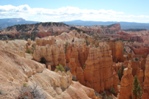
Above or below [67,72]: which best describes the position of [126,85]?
below

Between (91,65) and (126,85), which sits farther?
(91,65)

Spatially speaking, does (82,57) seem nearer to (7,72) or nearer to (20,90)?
(7,72)

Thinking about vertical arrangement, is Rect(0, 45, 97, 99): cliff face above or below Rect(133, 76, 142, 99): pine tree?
above

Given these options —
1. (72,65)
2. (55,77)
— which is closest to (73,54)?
(72,65)

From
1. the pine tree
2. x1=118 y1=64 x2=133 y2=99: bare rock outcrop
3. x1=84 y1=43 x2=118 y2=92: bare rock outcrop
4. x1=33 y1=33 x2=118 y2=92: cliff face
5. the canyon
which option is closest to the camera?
the canyon

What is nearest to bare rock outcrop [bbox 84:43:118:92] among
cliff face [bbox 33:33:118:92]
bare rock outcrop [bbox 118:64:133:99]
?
cliff face [bbox 33:33:118:92]

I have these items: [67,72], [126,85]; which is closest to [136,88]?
[126,85]

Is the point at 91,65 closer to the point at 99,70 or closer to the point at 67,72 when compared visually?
the point at 99,70

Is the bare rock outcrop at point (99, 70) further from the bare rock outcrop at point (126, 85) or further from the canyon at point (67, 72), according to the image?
the bare rock outcrop at point (126, 85)

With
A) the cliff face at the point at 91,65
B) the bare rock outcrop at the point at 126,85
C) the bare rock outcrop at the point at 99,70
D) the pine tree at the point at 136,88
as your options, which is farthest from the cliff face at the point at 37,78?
the bare rock outcrop at the point at 99,70

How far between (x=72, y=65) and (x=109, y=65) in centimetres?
761

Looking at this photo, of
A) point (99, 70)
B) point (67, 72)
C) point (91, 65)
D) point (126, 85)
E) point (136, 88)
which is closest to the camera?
point (136, 88)

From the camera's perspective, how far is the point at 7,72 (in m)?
22.5

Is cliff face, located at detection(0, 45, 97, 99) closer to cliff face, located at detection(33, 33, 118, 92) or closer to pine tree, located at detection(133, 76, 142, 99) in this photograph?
pine tree, located at detection(133, 76, 142, 99)
